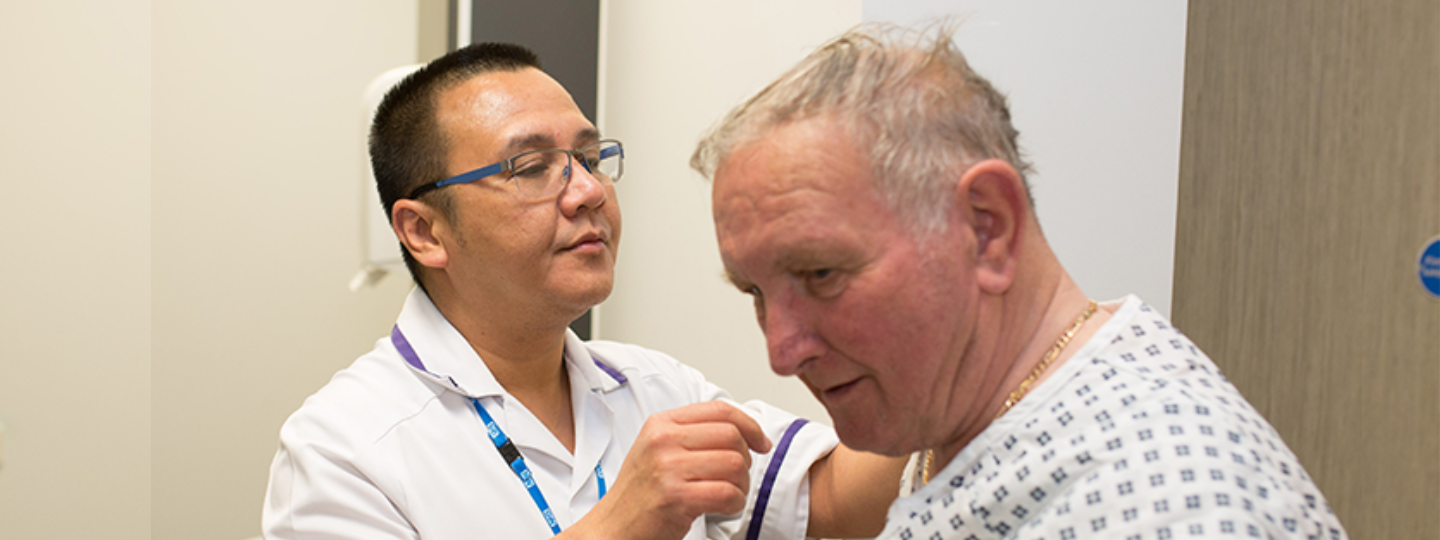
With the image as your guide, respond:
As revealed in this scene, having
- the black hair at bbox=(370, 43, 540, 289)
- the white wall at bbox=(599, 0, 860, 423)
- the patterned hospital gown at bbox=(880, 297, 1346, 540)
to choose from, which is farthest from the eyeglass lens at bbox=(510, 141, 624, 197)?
the patterned hospital gown at bbox=(880, 297, 1346, 540)

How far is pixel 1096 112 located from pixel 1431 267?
22.4 inches

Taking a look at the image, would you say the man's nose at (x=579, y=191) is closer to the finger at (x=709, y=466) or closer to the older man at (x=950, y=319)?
the finger at (x=709, y=466)

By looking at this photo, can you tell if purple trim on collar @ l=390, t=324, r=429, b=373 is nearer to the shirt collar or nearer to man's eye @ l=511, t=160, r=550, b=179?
the shirt collar

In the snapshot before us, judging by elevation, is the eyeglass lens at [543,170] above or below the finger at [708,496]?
above

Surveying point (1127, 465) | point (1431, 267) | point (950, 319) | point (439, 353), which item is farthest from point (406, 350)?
point (1431, 267)

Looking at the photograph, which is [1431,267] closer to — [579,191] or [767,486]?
[767,486]

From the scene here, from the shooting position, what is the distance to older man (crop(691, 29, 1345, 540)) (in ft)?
2.19

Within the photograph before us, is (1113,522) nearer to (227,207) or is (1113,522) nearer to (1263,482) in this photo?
(1263,482)

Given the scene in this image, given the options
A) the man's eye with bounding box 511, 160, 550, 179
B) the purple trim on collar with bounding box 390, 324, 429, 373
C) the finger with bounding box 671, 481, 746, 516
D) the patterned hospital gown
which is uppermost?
the man's eye with bounding box 511, 160, 550, 179

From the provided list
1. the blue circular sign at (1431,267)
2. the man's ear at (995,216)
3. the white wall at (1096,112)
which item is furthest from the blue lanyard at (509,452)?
the blue circular sign at (1431,267)

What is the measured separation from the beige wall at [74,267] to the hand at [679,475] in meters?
1.69

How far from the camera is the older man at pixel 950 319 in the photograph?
667 millimetres

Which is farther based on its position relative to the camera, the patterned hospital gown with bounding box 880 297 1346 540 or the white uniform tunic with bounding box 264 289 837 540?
the white uniform tunic with bounding box 264 289 837 540

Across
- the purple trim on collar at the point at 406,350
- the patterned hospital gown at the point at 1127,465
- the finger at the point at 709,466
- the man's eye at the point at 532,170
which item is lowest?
the finger at the point at 709,466
